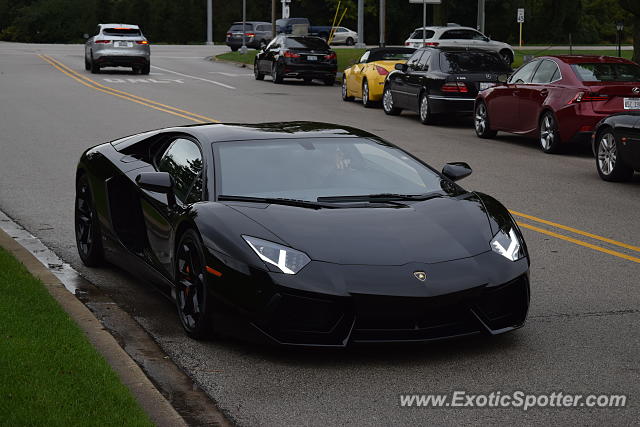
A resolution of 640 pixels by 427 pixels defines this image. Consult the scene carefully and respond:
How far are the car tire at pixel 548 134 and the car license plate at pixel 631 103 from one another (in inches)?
44.5

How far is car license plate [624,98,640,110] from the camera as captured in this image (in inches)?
695

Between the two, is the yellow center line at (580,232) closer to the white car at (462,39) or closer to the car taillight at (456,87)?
the car taillight at (456,87)

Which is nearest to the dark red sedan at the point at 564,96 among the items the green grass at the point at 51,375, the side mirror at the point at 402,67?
the side mirror at the point at 402,67

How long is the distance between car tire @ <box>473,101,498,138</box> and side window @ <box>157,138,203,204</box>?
13418 millimetres

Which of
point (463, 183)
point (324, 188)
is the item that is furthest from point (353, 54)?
point (324, 188)

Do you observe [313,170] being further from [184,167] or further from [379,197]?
[184,167]

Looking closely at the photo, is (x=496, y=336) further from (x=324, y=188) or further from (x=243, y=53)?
(x=243, y=53)

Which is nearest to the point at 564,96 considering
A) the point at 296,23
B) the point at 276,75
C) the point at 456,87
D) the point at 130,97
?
the point at 456,87

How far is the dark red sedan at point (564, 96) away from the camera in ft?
58.3

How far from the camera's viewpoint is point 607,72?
18.4m

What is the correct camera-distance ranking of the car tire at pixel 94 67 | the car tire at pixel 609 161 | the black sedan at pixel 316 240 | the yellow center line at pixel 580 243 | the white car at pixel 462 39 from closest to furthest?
1. the black sedan at pixel 316 240
2. the yellow center line at pixel 580 243
3. the car tire at pixel 609 161
4. the car tire at pixel 94 67
5. the white car at pixel 462 39

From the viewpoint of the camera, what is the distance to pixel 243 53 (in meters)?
60.8

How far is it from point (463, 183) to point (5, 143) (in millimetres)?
8154

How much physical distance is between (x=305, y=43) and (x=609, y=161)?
23.8 metres
